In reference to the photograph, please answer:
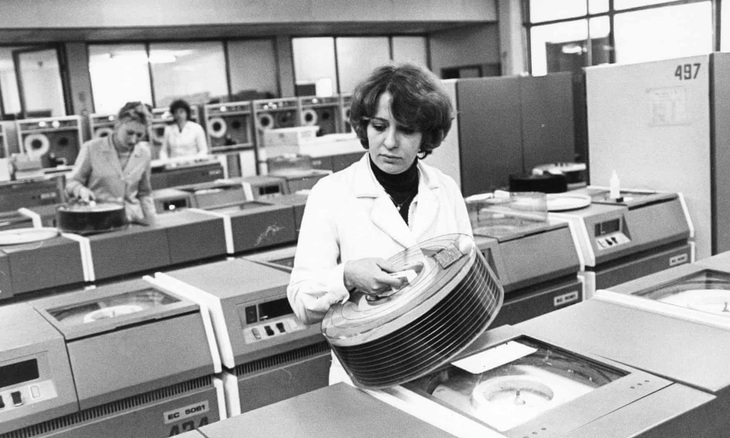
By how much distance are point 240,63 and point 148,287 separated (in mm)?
8863

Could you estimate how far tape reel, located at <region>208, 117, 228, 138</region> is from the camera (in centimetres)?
940

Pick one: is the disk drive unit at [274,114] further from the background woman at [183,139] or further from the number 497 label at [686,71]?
the number 497 label at [686,71]

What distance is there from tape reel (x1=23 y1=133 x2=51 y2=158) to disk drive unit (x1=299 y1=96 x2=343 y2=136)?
3210 millimetres

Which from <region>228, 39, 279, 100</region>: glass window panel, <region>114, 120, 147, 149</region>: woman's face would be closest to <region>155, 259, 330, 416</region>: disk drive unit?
<region>114, 120, 147, 149</region>: woman's face

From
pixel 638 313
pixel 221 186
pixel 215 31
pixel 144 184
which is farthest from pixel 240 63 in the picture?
pixel 638 313

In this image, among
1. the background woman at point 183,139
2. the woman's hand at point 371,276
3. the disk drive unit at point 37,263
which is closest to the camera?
the woman's hand at point 371,276

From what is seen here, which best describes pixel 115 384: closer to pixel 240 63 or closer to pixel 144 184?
pixel 144 184

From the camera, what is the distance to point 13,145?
810 centimetres

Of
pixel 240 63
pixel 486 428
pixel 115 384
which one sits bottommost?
pixel 115 384

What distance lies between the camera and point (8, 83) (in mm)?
9047

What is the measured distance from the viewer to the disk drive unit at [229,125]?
368 inches

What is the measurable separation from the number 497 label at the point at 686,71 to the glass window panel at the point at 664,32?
6.72 metres

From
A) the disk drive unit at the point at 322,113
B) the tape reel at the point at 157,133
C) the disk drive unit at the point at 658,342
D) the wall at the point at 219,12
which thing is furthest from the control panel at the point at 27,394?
the disk drive unit at the point at 322,113

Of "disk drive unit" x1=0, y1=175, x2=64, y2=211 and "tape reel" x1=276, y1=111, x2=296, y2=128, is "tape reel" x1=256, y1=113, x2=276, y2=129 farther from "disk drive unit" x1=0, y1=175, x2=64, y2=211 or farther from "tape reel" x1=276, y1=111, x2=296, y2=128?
"disk drive unit" x1=0, y1=175, x2=64, y2=211
